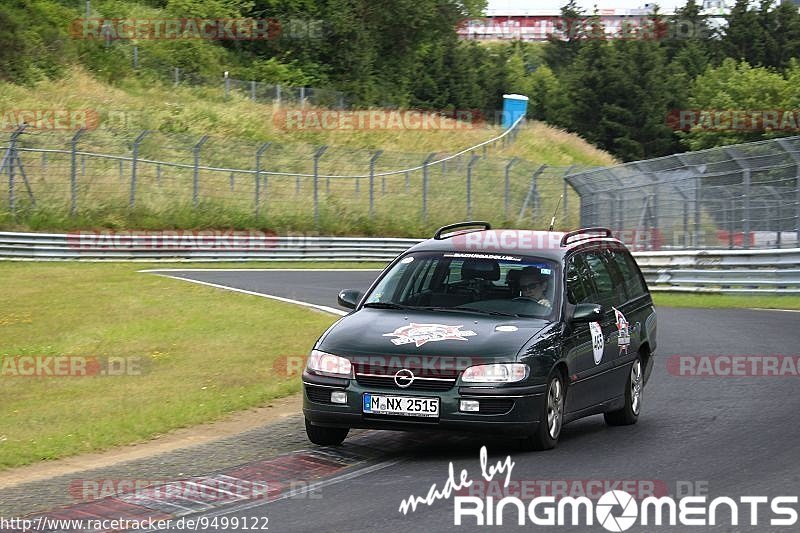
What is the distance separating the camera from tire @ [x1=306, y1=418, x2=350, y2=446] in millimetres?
9555

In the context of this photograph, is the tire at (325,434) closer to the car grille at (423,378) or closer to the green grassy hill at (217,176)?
the car grille at (423,378)

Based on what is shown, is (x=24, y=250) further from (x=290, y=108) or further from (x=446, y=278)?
(x=290, y=108)

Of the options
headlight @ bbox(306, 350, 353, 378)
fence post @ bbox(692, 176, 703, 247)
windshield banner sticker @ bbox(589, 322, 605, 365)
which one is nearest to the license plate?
headlight @ bbox(306, 350, 353, 378)

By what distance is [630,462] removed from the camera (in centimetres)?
891

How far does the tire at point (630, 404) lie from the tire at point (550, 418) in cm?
128

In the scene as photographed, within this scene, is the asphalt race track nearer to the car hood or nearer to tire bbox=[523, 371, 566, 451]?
tire bbox=[523, 371, 566, 451]

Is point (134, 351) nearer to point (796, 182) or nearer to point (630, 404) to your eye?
point (630, 404)

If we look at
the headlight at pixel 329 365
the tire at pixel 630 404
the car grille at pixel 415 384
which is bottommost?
the tire at pixel 630 404

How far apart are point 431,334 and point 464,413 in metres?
0.63

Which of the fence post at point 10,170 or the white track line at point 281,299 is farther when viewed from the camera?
the fence post at point 10,170

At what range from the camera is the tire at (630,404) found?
1073cm

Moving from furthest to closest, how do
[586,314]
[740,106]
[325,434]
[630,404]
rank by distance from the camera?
[740,106], [630,404], [586,314], [325,434]

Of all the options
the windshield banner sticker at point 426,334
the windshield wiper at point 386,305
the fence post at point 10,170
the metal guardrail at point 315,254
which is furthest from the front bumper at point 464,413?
the fence post at point 10,170

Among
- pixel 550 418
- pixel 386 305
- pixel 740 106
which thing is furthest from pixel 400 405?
pixel 740 106
